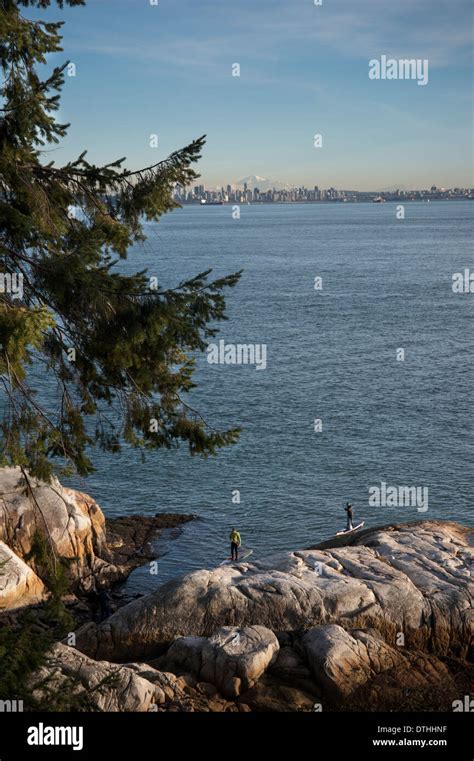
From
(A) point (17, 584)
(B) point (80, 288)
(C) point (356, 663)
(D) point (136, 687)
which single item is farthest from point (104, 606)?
(B) point (80, 288)

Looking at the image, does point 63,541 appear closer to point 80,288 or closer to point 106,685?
point 106,685

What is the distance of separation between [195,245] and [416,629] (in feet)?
527

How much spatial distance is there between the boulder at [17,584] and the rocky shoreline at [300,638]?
14.7ft

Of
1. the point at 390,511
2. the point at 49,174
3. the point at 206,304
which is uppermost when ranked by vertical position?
the point at 49,174

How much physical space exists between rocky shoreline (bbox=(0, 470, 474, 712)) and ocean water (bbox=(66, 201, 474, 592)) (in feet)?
23.4

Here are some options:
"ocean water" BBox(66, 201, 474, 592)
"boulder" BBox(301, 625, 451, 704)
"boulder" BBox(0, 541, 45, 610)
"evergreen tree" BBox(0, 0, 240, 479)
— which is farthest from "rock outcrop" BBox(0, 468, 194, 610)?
"evergreen tree" BBox(0, 0, 240, 479)

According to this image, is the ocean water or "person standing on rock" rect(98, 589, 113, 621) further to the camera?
the ocean water

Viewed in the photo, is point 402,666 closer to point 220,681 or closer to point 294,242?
point 220,681

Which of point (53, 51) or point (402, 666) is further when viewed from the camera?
point (402, 666)

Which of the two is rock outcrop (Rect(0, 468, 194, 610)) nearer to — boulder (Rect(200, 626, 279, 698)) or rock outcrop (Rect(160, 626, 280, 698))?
rock outcrop (Rect(160, 626, 280, 698))

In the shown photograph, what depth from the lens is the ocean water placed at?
1480 inches

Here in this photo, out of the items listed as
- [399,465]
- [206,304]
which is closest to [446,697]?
[206,304]

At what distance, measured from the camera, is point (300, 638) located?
20.0 metres

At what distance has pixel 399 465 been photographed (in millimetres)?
43219
